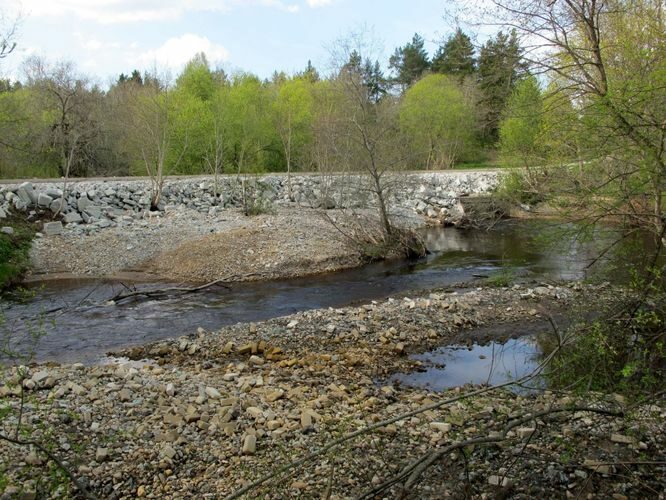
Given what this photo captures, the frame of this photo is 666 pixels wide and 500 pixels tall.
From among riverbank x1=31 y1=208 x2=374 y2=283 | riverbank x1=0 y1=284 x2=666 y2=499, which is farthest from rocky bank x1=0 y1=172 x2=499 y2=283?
riverbank x1=0 y1=284 x2=666 y2=499

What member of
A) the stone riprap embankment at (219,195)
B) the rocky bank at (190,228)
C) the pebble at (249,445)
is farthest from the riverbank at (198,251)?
the pebble at (249,445)

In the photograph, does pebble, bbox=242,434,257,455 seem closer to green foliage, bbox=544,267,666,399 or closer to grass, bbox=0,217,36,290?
green foliage, bbox=544,267,666,399

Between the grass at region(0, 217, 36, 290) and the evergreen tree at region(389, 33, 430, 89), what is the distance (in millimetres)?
49600

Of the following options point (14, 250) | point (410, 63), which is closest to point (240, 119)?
point (14, 250)

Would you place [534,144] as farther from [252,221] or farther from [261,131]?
[261,131]

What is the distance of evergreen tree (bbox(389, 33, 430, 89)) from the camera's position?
203 feet

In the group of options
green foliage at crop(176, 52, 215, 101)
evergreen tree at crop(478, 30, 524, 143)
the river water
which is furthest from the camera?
green foliage at crop(176, 52, 215, 101)

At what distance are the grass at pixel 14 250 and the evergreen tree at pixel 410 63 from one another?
1953 inches

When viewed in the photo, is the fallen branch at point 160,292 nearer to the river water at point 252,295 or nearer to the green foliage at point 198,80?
the river water at point 252,295

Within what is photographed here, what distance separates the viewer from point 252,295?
45.7 feet

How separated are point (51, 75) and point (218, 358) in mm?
18444

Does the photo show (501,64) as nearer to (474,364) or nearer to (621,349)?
(621,349)

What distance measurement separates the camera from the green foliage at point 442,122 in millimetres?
38594

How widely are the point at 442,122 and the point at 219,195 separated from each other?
68.4 feet
